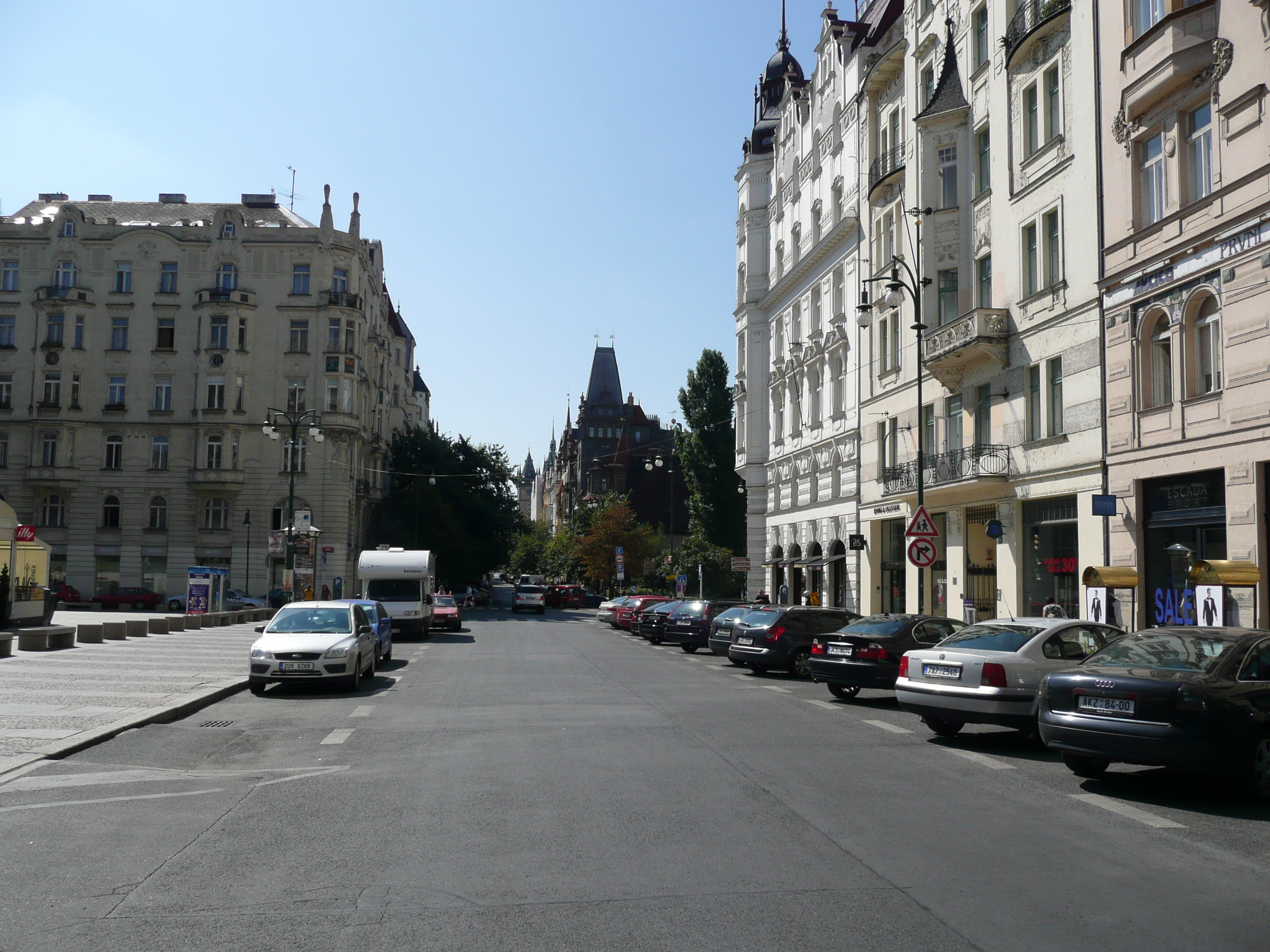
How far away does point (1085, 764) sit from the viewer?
414 inches

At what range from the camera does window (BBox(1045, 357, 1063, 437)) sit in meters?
26.1

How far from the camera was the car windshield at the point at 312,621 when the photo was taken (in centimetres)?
1898

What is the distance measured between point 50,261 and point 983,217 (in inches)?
2167

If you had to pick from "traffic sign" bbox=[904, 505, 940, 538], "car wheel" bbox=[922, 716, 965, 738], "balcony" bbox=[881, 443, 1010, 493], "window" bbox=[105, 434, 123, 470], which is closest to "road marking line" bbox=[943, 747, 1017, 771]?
"car wheel" bbox=[922, 716, 965, 738]

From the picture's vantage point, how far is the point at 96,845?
7238mm

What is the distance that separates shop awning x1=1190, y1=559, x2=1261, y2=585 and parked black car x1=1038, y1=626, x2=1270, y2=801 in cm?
915

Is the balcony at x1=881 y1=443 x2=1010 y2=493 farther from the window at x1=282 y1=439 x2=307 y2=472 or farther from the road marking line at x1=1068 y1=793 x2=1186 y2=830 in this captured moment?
the window at x1=282 y1=439 x2=307 y2=472

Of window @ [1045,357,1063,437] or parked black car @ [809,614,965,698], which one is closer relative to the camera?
parked black car @ [809,614,965,698]

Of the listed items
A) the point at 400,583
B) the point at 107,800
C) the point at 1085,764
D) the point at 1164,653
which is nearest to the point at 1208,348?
the point at 1164,653

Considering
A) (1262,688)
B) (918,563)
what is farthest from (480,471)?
(1262,688)

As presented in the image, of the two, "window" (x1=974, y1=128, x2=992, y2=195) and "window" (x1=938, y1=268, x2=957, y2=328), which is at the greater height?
"window" (x1=974, y1=128, x2=992, y2=195)

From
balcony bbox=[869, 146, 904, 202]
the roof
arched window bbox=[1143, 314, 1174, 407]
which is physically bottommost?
arched window bbox=[1143, 314, 1174, 407]

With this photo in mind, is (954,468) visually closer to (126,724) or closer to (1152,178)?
(1152,178)

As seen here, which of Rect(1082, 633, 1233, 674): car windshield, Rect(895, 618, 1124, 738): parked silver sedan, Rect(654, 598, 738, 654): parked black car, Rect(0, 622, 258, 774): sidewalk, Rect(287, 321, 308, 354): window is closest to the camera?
Rect(1082, 633, 1233, 674): car windshield
